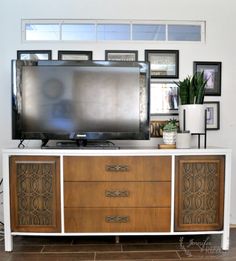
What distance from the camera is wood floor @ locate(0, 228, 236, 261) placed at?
193 centimetres

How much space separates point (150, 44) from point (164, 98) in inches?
22.0

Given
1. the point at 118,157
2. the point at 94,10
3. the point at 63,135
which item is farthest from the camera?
the point at 94,10

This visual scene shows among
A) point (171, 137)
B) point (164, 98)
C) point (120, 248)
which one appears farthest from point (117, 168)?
point (164, 98)

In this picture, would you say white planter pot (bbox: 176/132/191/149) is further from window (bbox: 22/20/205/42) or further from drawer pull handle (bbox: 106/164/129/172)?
window (bbox: 22/20/205/42)

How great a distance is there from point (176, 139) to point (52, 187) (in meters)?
1.10

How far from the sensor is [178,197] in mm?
2004

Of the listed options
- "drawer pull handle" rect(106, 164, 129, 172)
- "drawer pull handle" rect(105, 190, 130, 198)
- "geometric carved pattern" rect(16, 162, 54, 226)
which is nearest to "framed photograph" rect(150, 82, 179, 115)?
"drawer pull handle" rect(106, 164, 129, 172)

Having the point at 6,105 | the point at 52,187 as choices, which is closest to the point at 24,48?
the point at 6,105

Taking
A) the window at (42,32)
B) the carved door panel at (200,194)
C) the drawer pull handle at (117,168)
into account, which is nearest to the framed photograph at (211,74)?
the carved door panel at (200,194)

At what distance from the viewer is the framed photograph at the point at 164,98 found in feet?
8.18

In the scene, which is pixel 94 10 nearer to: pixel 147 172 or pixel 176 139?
pixel 176 139

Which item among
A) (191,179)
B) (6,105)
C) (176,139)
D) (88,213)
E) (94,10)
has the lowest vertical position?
(88,213)

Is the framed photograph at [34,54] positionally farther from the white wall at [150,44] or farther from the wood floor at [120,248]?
the wood floor at [120,248]

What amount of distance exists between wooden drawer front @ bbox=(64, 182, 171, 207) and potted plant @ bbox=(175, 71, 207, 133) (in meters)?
0.56
